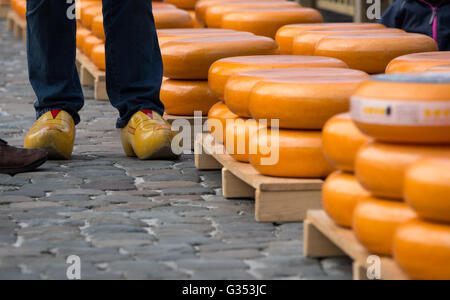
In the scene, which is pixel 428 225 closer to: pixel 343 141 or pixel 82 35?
pixel 343 141

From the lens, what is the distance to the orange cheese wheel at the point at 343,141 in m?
2.43

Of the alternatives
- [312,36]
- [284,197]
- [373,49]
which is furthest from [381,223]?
[312,36]

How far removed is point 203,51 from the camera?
4.02m

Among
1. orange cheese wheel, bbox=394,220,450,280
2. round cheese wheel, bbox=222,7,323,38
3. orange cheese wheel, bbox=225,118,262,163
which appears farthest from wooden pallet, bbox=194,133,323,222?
round cheese wheel, bbox=222,7,323,38

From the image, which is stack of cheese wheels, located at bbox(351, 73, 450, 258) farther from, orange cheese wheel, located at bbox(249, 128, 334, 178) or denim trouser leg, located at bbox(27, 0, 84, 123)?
denim trouser leg, located at bbox(27, 0, 84, 123)

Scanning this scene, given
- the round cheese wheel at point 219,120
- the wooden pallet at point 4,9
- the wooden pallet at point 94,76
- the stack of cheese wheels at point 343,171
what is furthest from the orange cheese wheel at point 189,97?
the wooden pallet at point 4,9

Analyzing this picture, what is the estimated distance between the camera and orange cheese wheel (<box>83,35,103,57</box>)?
604 centimetres

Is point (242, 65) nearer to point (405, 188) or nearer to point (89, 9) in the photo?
point (405, 188)

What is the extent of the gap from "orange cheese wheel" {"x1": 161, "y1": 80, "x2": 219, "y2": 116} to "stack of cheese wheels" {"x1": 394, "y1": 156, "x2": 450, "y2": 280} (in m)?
2.18

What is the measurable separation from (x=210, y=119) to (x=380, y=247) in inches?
58.7

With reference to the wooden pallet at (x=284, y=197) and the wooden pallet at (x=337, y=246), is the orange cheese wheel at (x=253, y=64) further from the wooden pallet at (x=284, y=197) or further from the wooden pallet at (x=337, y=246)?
the wooden pallet at (x=337, y=246)

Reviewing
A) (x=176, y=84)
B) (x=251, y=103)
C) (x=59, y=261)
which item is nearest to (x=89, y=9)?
(x=176, y=84)

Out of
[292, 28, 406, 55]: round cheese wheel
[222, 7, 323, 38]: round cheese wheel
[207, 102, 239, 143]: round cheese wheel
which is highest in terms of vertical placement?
[292, 28, 406, 55]: round cheese wheel

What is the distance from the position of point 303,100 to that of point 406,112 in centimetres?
80
